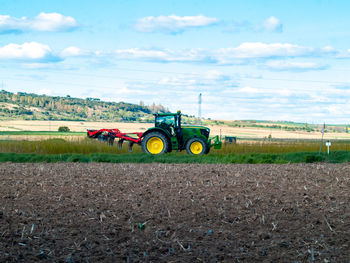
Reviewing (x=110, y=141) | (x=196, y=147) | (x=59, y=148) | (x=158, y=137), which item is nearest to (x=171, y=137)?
(x=158, y=137)

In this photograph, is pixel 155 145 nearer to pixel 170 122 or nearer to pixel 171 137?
pixel 171 137

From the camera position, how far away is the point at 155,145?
22328 mm

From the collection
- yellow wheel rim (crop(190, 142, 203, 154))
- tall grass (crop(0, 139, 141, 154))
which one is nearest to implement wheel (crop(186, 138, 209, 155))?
yellow wheel rim (crop(190, 142, 203, 154))

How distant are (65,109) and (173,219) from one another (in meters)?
103

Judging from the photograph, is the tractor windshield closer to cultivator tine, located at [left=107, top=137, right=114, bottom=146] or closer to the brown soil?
cultivator tine, located at [left=107, top=137, right=114, bottom=146]

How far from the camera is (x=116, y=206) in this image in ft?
32.2

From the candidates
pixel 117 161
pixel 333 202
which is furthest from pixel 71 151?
pixel 333 202

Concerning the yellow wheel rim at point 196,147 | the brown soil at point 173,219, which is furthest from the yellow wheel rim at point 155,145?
the brown soil at point 173,219

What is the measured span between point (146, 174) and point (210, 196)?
420 centimetres

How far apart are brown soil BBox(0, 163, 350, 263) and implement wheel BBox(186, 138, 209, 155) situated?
8.13m

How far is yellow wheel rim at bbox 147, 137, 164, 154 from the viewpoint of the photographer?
22.2 metres

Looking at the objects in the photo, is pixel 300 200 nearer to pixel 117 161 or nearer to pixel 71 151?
pixel 117 161

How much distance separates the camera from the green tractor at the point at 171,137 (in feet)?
72.3

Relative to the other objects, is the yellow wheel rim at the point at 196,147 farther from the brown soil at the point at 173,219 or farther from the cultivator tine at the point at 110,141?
the brown soil at the point at 173,219
